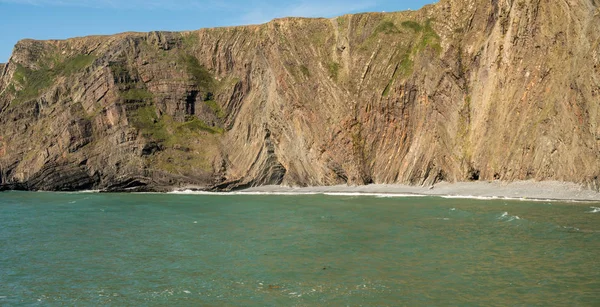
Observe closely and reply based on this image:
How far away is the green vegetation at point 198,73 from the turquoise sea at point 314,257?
123 ft

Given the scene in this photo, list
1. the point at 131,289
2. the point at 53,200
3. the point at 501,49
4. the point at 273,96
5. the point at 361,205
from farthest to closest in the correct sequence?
the point at 273,96 → the point at 53,200 → the point at 501,49 → the point at 361,205 → the point at 131,289

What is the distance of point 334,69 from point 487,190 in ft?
80.8

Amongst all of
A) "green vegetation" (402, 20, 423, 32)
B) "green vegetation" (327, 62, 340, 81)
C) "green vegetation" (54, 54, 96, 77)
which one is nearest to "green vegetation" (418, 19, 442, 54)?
"green vegetation" (402, 20, 423, 32)

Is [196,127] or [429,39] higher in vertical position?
[429,39]

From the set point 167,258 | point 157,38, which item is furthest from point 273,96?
point 167,258

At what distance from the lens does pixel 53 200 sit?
53375mm

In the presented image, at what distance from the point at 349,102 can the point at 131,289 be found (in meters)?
43.4

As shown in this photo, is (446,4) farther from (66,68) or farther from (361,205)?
(66,68)

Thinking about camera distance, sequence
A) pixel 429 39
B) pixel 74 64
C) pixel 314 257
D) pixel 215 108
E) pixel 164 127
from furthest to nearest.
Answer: pixel 74 64 → pixel 215 108 → pixel 164 127 → pixel 429 39 → pixel 314 257

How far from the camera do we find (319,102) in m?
60.9

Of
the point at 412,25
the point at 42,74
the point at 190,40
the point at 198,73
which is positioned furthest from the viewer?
the point at 42,74

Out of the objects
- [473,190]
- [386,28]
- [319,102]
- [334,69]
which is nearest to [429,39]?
[386,28]

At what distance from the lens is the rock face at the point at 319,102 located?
43906mm

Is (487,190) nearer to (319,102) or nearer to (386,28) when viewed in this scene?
(319,102)
